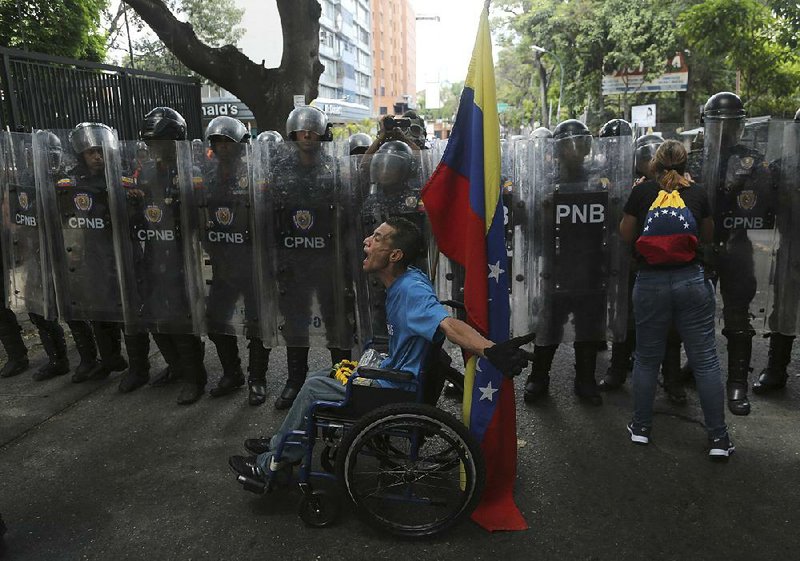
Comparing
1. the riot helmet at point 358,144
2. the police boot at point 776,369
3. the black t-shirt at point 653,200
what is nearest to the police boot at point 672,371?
the police boot at point 776,369

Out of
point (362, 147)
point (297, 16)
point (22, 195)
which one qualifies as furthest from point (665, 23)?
point (22, 195)

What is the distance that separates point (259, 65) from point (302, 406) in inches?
338

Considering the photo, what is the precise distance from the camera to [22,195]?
5012mm

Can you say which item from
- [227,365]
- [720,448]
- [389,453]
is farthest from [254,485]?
[720,448]

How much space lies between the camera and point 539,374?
4.75m

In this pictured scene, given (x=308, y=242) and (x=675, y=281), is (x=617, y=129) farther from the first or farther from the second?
(x=308, y=242)

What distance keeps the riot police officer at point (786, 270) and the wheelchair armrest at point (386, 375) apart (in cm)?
303

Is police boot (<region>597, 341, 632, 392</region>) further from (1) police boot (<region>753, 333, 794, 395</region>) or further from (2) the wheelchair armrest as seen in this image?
(2) the wheelchair armrest

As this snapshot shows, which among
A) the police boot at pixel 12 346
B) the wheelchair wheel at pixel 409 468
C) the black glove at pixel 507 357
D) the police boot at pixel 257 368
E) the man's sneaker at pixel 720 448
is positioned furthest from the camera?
the police boot at pixel 12 346

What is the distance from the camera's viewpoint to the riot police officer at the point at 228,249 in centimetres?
446

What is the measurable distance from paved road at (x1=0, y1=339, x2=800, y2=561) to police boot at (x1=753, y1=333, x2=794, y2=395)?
0.11 meters

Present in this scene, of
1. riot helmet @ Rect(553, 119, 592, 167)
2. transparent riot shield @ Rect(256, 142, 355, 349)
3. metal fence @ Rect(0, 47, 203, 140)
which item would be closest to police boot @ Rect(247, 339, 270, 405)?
transparent riot shield @ Rect(256, 142, 355, 349)

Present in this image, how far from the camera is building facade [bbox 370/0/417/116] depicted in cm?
9788

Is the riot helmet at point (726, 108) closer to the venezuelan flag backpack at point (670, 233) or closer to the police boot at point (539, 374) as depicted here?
the venezuelan flag backpack at point (670, 233)
